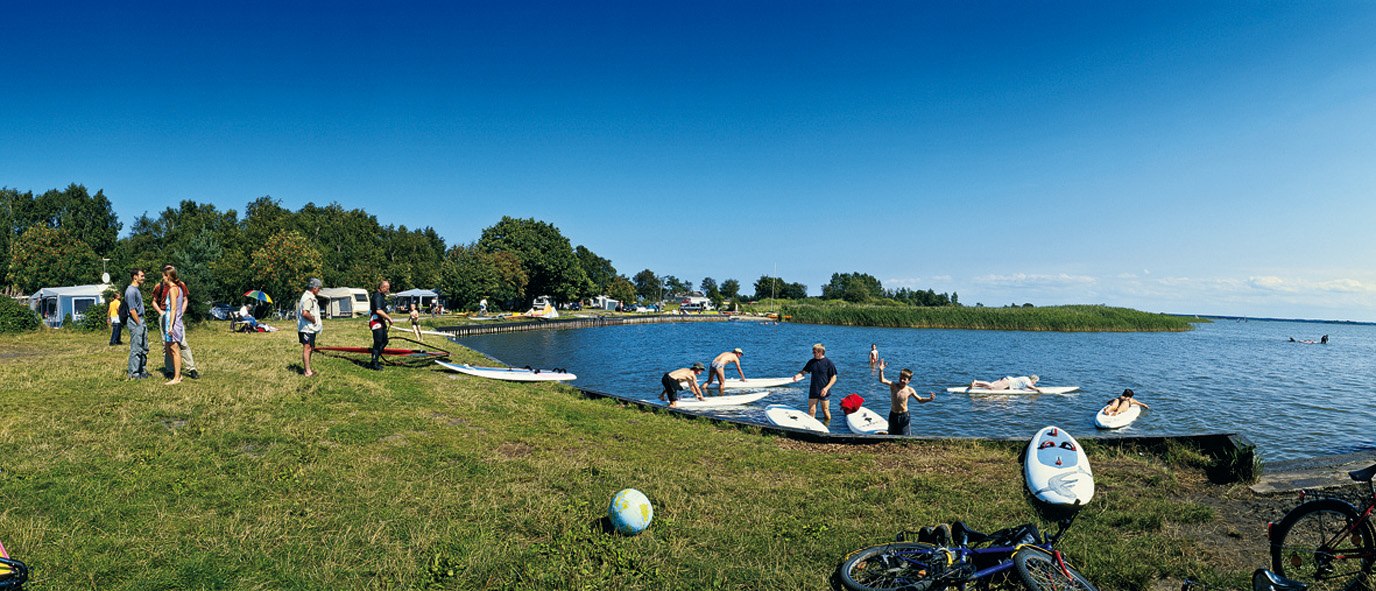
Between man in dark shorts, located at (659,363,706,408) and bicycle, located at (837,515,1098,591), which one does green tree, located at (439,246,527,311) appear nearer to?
man in dark shorts, located at (659,363,706,408)

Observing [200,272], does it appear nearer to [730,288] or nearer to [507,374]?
[507,374]

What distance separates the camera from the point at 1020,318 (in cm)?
7162

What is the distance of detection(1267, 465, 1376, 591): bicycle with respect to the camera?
4582 mm

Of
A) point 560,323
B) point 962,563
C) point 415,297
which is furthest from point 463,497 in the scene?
point 415,297

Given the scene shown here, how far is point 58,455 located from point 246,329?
91.4 feet

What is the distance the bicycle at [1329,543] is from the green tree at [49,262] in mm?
75666

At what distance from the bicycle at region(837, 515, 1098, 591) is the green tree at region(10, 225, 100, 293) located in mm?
73341

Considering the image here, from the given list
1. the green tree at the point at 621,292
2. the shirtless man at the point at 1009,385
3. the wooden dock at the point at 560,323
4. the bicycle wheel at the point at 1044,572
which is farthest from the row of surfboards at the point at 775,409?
the green tree at the point at 621,292

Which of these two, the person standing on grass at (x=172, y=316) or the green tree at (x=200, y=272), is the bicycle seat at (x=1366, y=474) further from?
the green tree at (x=200, y=272)

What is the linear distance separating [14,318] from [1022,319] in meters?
82.1

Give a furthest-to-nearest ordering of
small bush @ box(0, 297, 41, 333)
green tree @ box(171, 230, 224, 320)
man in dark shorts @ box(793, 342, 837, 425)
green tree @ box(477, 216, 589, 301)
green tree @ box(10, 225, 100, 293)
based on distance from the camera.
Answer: green tree @ box(477, 216, 589, 301) < green tree @ box(10, 225, 100, 293) < green tree @ box(171, 230, 224, 320) < small bush @ box(0, 297, 41, 333) < man in dark shorts @ box(793, 342, 837, 425)

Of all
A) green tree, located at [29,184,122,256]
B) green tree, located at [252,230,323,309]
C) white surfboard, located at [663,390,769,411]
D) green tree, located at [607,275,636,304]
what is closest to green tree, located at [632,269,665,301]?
green tree, located at [607,275,636,304]

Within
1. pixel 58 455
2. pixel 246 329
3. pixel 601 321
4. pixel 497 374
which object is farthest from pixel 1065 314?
pixel 58 455

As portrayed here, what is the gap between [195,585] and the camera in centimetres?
423
